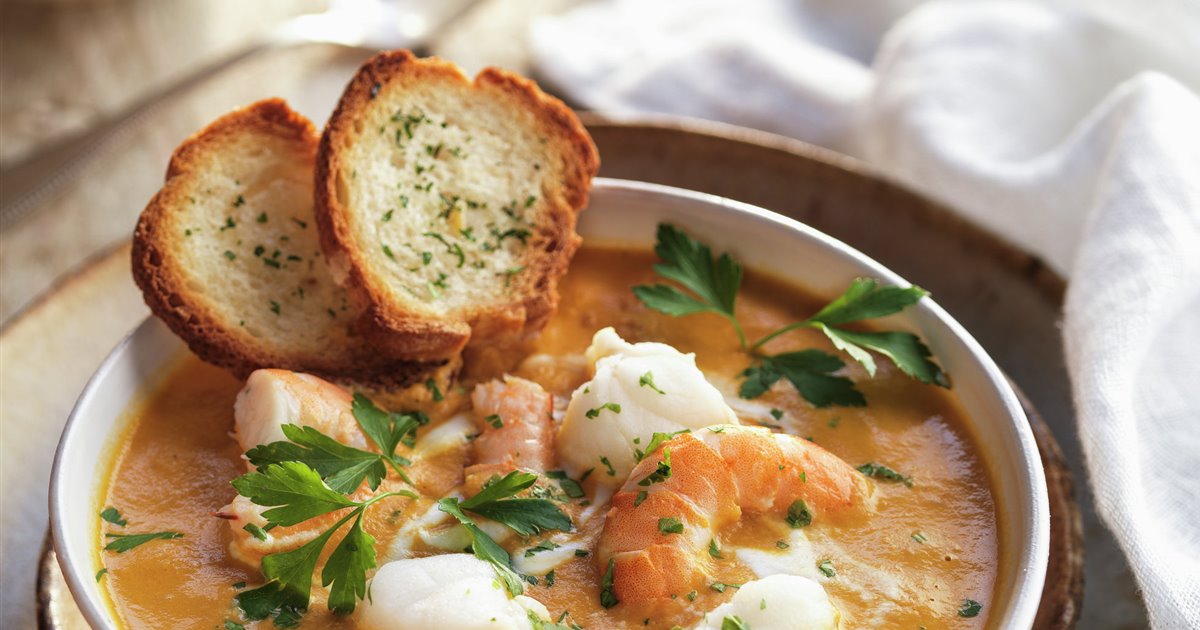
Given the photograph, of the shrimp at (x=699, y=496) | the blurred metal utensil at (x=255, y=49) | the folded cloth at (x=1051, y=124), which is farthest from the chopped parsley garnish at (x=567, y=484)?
the blurred metal utensil at (x=255, y=49)

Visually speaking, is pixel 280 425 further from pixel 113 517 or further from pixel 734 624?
pixel 734 624

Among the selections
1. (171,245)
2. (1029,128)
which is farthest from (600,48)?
(171,245)

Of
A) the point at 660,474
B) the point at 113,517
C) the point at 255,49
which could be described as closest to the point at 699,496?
the point at 660,474

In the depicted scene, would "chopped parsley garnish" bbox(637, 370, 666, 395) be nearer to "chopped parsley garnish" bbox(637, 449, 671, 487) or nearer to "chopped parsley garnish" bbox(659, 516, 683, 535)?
"chopped parsley garnish" bbox(637, 449, 671, 487)

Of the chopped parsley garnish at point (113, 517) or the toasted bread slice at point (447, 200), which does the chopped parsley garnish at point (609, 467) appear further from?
the chopped parsley garnish at point (113, 517)

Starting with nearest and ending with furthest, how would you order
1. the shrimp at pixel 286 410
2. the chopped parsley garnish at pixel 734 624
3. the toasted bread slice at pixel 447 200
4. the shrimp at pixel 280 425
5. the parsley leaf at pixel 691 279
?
1. the chopped parsley garnish at pixel 734 624
2. the shrimp at pixel 280 425
3. the shrimp at pixel 286 410
4. the toasted bread slice at pixel 447 200
5. the parsley leaf at pixel 691 279

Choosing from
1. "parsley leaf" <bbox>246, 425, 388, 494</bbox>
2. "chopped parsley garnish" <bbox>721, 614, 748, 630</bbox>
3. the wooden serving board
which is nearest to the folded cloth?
the wooden serving board
